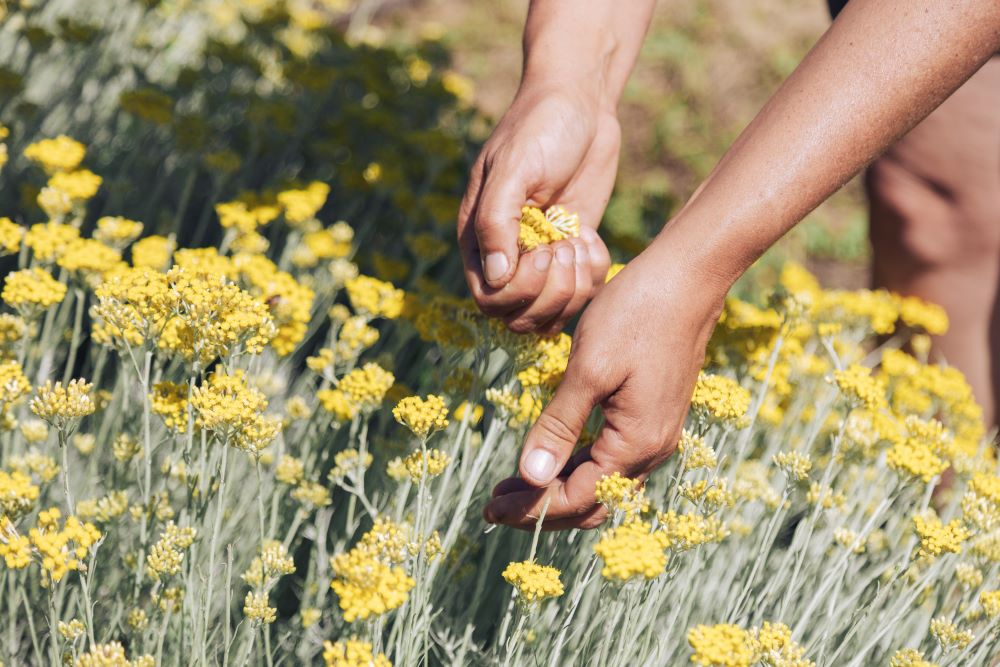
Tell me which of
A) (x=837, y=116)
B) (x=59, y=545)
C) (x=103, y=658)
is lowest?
(x=103, y=658)

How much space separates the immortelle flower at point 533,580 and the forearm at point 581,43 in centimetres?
89

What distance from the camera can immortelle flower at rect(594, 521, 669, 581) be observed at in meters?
1.09

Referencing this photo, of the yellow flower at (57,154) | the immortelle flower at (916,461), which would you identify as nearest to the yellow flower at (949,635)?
the immortelle flower at (916,461)

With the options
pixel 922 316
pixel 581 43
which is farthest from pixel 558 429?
pixel 922 316

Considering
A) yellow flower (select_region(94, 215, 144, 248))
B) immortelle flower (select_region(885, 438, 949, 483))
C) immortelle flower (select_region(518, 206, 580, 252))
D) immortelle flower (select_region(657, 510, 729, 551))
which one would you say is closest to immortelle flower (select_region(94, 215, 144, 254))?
yellow flower (select_region(94, 215, 144, 248))

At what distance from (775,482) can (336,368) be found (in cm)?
98

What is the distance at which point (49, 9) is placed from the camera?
310 centimetres

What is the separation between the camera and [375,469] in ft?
6.14

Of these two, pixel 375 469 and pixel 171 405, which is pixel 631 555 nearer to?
pixel 171 405

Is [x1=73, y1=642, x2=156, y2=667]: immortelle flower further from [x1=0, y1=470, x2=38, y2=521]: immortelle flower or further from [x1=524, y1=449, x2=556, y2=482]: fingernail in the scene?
[x1=524, y1=449, x2=556, y2=482]: fingernail

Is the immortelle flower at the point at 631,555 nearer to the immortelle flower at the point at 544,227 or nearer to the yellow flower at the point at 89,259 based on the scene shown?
the immortelle flower at the point at 544,227

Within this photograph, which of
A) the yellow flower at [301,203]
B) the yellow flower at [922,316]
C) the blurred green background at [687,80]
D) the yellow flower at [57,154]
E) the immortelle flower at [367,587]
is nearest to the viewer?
the immortelle flower at [367,587]

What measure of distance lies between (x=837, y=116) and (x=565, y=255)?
0.45 meters

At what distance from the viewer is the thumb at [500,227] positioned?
1425mm
